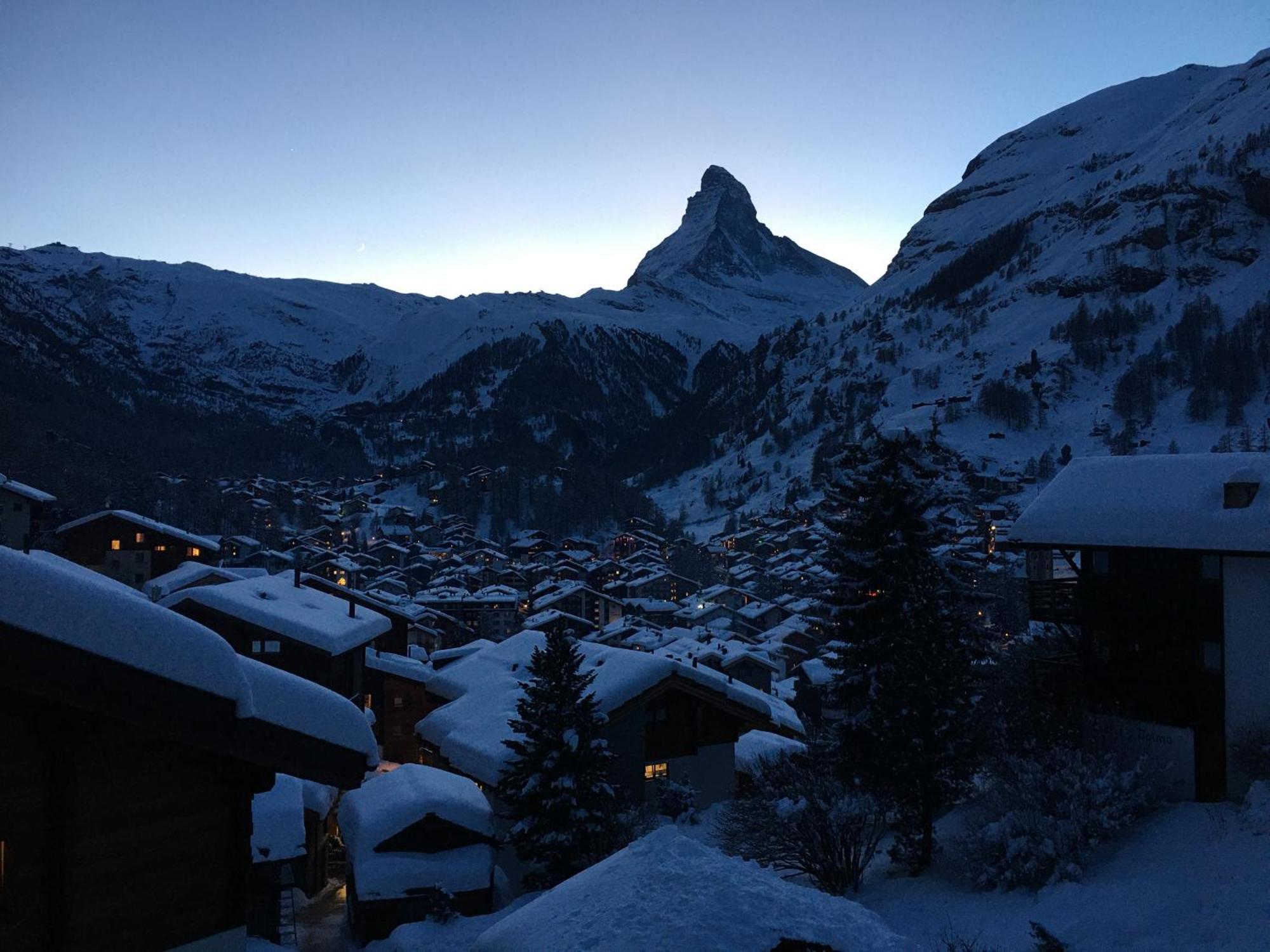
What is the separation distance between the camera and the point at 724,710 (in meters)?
27.6

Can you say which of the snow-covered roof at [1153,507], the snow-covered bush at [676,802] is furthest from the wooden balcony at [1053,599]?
the snow-covered bush at [676,802]

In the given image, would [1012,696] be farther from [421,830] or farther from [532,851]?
[421,830]

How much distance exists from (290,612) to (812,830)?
23.2 m

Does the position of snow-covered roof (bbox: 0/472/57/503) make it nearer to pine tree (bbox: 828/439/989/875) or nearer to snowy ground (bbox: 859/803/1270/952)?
pine tree (bbox: 828/439/989/875)

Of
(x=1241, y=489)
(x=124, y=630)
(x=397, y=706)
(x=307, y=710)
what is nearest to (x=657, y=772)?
(x=397, y=706)

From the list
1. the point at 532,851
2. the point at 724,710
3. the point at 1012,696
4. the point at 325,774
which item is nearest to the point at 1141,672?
the point at 1012,696

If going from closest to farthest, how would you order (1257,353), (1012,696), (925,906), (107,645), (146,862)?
(107,645)
(146,862)
(925,906)
(1012,696)
(1257,353)

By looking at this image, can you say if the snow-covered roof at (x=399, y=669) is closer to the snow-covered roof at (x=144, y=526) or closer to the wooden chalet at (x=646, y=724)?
the wooden chalet at (x=646, y=724)

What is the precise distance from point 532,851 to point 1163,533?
58.5 feet

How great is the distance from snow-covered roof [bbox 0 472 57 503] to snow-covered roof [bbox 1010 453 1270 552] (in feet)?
242

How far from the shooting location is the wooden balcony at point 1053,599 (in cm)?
2309

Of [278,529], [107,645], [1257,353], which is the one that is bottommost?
[278,529]

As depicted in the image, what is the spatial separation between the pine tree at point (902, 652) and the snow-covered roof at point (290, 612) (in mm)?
20290

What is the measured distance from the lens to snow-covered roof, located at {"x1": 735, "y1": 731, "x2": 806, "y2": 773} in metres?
30.2
